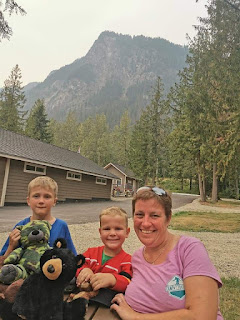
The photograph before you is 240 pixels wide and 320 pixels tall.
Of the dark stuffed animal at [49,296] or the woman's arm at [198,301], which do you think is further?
the dark stuffed animal at [49,296]

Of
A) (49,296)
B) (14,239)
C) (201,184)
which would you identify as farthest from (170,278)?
(201,184)

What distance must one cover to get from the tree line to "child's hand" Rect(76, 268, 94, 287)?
929 cm

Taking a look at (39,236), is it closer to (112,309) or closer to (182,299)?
(112,309)

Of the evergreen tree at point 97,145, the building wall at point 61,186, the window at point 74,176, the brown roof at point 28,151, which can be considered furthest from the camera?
the evergreen tree at point 97,145

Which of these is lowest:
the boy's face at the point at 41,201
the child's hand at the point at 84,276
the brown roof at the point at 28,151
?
the child's hand at the point at 84,276

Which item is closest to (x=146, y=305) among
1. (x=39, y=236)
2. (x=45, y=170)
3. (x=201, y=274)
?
(x=201, y=274)

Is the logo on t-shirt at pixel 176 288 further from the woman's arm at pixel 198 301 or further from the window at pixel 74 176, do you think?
the window at pixel 74 176

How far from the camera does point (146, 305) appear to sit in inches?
59.2

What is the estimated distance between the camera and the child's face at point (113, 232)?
81.0 inches

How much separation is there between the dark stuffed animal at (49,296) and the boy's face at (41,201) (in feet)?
2.76

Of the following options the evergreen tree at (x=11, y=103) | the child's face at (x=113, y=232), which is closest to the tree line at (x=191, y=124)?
the evergreen tree at (x=11, y=103)

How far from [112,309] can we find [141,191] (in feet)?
2.50

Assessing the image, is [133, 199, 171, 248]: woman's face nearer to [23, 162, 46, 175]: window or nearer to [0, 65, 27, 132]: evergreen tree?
[23, 162, 46, 175]: window

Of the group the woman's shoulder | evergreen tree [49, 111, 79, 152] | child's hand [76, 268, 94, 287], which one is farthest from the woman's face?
evergreen tree [49, 111, 79, 152]
